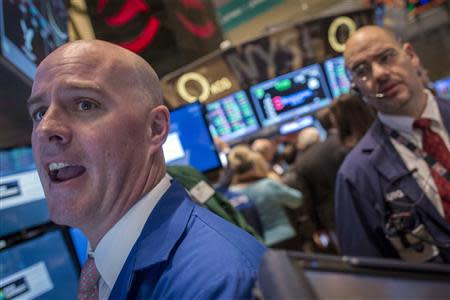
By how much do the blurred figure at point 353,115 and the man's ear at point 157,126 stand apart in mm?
1664

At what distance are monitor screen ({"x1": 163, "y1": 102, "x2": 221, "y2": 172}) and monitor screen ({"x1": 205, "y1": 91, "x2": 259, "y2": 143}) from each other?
123 inches

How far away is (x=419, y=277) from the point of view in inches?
19.5

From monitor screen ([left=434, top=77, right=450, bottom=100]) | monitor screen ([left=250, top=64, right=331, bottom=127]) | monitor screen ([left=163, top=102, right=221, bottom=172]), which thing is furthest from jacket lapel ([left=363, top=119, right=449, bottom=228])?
monitor screen ([left=434, top=77, right=450, bottom=100])

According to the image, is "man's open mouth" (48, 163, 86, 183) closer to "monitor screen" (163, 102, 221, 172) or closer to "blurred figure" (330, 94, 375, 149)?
"monitor screen" (163, 102, 221, 172)

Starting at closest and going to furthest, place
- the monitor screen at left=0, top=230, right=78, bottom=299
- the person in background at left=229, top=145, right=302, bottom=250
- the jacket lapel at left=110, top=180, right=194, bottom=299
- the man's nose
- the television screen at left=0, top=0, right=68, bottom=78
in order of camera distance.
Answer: the jacket lapel at left=110, top=180, right=194, bottom=299, the man's nose, the monitor screen at left=0, top=230, right=78, bottom=299, the television screen at left=0, top=0, right=68, bottom=78, the person in background at left=229, top=145, right=302, bottom=250

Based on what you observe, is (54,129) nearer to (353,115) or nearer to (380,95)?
(380,95)

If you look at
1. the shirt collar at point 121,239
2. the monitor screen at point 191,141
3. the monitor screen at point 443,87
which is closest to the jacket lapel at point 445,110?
the monitor screen at point 191,141

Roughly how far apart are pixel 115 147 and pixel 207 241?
0.39m

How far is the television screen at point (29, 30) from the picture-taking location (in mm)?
1776

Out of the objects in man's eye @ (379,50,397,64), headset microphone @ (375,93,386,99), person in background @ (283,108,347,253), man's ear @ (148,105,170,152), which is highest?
man's eye @ (379,50,397,64)

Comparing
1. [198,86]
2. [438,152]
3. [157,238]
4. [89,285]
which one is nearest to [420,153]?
[438,152]

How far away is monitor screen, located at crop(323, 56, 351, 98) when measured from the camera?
5.69m

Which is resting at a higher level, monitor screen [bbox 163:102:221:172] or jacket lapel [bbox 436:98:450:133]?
monitor screen [bbox 163:102:221:172]

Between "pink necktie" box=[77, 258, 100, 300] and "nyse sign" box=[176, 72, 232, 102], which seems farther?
"nyse sign" box=[176, 72, 232, 102]
